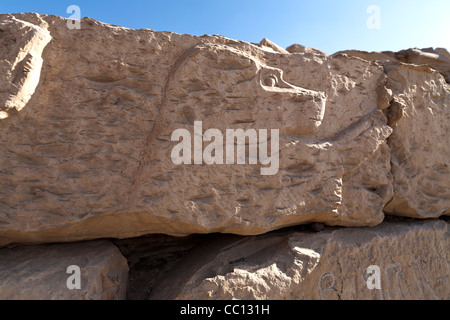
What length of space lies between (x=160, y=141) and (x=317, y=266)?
122 cm

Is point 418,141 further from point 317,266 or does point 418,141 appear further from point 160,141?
point 160,141

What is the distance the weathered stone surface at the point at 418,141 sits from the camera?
7.24ft

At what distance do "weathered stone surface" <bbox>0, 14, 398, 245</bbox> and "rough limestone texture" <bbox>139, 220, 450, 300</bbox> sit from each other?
0.16 meters

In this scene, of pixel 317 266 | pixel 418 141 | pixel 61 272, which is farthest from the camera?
pixel 418 141

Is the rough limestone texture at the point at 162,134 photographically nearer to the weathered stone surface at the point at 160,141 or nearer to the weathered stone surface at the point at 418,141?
the weathered stone surface at the point at 160,141

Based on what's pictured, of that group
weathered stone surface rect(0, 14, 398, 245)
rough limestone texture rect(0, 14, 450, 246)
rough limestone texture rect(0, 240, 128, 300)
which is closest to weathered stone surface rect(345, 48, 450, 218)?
rough limestone texture rect(0, 14, 450, 246)

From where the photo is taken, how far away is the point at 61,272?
1562 mm

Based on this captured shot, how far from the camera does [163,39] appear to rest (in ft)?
5.96

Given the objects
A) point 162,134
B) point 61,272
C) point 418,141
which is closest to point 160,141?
point 162,134

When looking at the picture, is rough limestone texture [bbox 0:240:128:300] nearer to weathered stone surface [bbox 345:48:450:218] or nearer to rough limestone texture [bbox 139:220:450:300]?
rough limestone texture [bbox 139:220:450:300]

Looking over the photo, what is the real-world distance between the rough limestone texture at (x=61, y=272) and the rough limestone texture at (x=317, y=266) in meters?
0.23

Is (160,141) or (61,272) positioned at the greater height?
(160,141)

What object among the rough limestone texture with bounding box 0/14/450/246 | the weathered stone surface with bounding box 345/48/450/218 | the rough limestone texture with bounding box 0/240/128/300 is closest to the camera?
the rough limestone texture with bounding box 0/240/128/300

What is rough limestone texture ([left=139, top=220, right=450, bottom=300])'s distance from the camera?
165 centimetres
